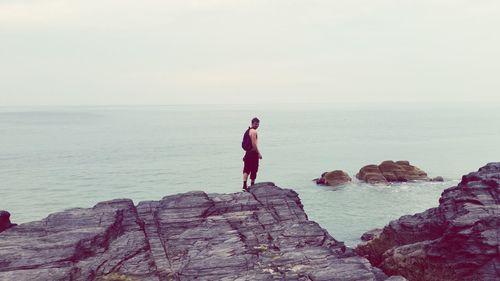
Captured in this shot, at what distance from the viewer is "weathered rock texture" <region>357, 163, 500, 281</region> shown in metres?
19.3

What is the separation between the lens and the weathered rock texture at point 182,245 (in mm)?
13594

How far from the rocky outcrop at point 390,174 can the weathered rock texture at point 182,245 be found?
2168 inches

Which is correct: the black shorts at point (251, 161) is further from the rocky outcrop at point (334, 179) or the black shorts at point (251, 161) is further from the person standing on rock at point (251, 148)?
the rocky outcrop at point (334, 179)

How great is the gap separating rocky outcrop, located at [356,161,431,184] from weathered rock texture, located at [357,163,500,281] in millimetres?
44171

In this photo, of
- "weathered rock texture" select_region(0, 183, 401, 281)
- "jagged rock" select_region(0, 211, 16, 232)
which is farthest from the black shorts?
"jagged rock" select_region(0, 211, 16, 232)

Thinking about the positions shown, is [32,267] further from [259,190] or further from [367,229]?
[367,229]

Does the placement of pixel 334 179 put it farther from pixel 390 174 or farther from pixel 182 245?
pixel 182 245

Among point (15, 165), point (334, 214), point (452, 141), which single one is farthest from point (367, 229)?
point (452, 141)

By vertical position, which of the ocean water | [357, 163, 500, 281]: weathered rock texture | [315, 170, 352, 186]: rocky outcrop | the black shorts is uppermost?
the black shorts

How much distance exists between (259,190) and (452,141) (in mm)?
149023

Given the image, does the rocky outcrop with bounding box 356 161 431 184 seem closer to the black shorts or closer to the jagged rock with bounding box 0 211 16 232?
the black shorts

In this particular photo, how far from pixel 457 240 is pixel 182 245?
13418 mm

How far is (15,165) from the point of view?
3846 inches

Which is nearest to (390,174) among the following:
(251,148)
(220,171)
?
(220,171)
